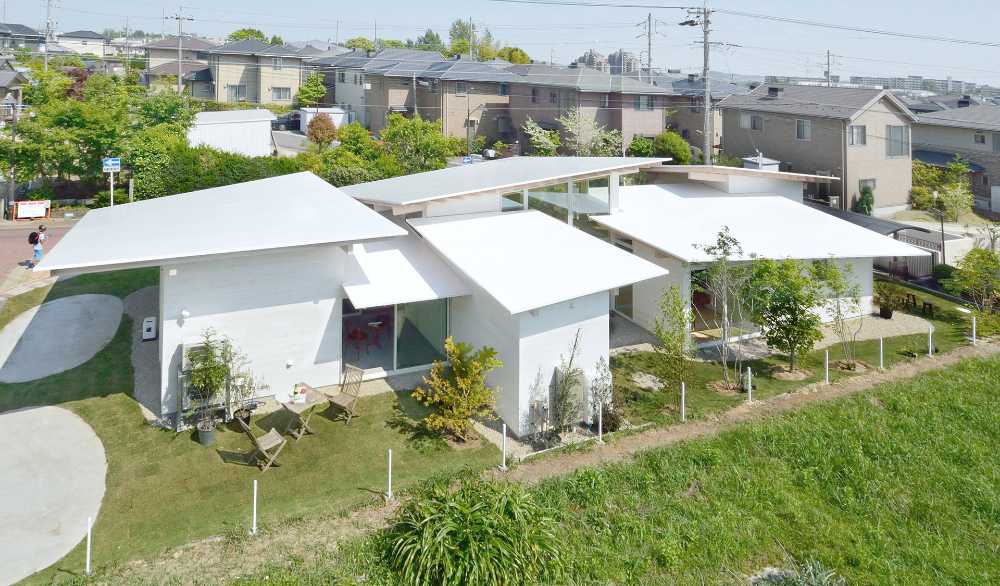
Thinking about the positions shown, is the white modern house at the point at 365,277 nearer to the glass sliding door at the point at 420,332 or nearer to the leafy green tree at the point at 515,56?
the glass sliding door at the point at 420,332

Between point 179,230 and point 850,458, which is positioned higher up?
point 179,230

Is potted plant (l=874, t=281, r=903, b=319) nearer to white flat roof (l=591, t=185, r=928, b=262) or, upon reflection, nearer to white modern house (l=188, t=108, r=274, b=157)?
white flat roof (l=591, t=185, r=928, b=262)

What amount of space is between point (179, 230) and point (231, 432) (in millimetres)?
4913

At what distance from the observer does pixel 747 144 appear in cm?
4222

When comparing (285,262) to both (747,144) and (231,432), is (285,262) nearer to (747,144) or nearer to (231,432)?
(231,432)

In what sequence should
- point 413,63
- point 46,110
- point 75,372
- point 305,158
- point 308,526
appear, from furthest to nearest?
point 413,63
point 305,158
point 46,110
point 75,372
point 308,526

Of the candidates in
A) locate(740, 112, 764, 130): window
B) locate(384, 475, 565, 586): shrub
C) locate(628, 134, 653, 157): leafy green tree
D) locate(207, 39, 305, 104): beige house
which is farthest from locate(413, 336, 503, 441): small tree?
locate(207, 39, 305, 104): beige house

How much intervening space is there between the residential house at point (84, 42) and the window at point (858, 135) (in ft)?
446

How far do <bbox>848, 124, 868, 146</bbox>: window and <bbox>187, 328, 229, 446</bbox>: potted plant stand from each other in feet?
111

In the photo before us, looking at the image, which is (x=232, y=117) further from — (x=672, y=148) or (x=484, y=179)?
(x=484, y=179)

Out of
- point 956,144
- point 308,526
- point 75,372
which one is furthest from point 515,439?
point 956,144

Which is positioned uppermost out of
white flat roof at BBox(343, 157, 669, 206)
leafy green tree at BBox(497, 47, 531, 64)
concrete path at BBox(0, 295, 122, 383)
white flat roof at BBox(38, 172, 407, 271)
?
leafy green tree at BBox(497, 47, 531, 64)

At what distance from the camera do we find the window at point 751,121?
41000 mm

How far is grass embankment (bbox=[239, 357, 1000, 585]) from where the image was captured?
10.6 meters
